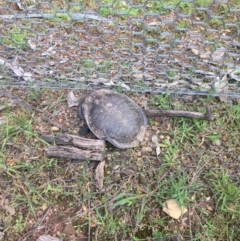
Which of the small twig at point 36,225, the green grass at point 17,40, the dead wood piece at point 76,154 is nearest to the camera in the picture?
the small twig at point 36,225

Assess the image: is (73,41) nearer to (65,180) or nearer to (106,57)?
(106,57)

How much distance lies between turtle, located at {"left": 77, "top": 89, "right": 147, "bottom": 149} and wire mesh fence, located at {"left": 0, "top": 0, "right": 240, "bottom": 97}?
0.12 metres

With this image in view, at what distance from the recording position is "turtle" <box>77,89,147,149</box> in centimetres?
144

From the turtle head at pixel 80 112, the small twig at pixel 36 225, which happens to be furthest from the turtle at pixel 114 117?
the small twig at pixel 36 225

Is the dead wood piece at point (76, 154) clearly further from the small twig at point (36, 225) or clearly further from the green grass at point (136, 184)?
the small twig at point (36, 225)

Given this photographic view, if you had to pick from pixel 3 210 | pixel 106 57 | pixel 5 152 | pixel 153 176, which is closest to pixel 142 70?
pixel 106 57

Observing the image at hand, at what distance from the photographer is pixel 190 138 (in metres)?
1.48

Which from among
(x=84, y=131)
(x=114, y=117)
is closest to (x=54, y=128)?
(x=84, y=131)

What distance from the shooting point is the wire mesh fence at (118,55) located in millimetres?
1618

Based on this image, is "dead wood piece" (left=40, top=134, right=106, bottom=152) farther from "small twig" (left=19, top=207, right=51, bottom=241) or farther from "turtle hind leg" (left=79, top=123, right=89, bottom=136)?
"small twig" (left=19, top=207, right=51, bottom=241)

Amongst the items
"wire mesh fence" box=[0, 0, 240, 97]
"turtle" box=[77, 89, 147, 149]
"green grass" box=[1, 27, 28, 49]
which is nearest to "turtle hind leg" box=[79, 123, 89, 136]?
"turtle" box=[77, 89, 147, 149]

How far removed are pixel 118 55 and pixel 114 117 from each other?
0.34 meters

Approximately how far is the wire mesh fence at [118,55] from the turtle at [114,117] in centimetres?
12

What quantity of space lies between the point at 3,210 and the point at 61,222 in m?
0.21
